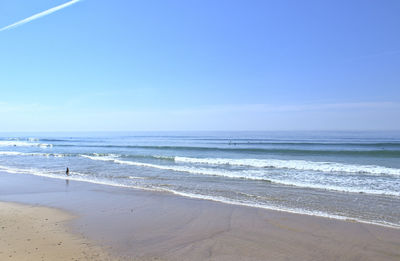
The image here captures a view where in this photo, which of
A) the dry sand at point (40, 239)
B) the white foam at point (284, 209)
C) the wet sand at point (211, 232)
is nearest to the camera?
the dry sand at point (40, 239)

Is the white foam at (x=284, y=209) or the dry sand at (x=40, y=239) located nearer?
the dry sand at (x=40, y=239)

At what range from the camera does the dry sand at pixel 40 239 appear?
5520mm

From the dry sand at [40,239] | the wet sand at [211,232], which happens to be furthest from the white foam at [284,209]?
the dry sand at [40,239]

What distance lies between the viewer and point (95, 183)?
1498 centimetres

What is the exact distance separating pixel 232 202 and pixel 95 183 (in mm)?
8099

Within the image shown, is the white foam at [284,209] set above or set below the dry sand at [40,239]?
below

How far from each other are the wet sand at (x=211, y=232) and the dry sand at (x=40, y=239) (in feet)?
1.13

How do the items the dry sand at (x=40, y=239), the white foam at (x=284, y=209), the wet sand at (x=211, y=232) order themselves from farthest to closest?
the white foam at (x=284, y=209) < the wet sand at (x=211, y=232) < the dry sand at (x=40, y=239)

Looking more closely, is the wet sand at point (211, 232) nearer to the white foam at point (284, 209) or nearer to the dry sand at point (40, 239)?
the dry sand at point (40, 239)

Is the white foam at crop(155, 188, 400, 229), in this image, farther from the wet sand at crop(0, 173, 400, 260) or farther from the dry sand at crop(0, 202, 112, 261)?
the dry sand at crop(0, 202, 112, 261)

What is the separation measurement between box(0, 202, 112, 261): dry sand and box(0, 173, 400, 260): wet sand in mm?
344

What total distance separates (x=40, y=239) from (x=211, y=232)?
402 cm

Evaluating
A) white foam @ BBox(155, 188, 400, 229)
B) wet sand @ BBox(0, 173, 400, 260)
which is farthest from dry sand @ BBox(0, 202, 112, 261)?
white foam @ BBox(155, 188, 400, 229)

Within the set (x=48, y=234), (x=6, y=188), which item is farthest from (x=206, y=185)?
(x=6, y=188)
